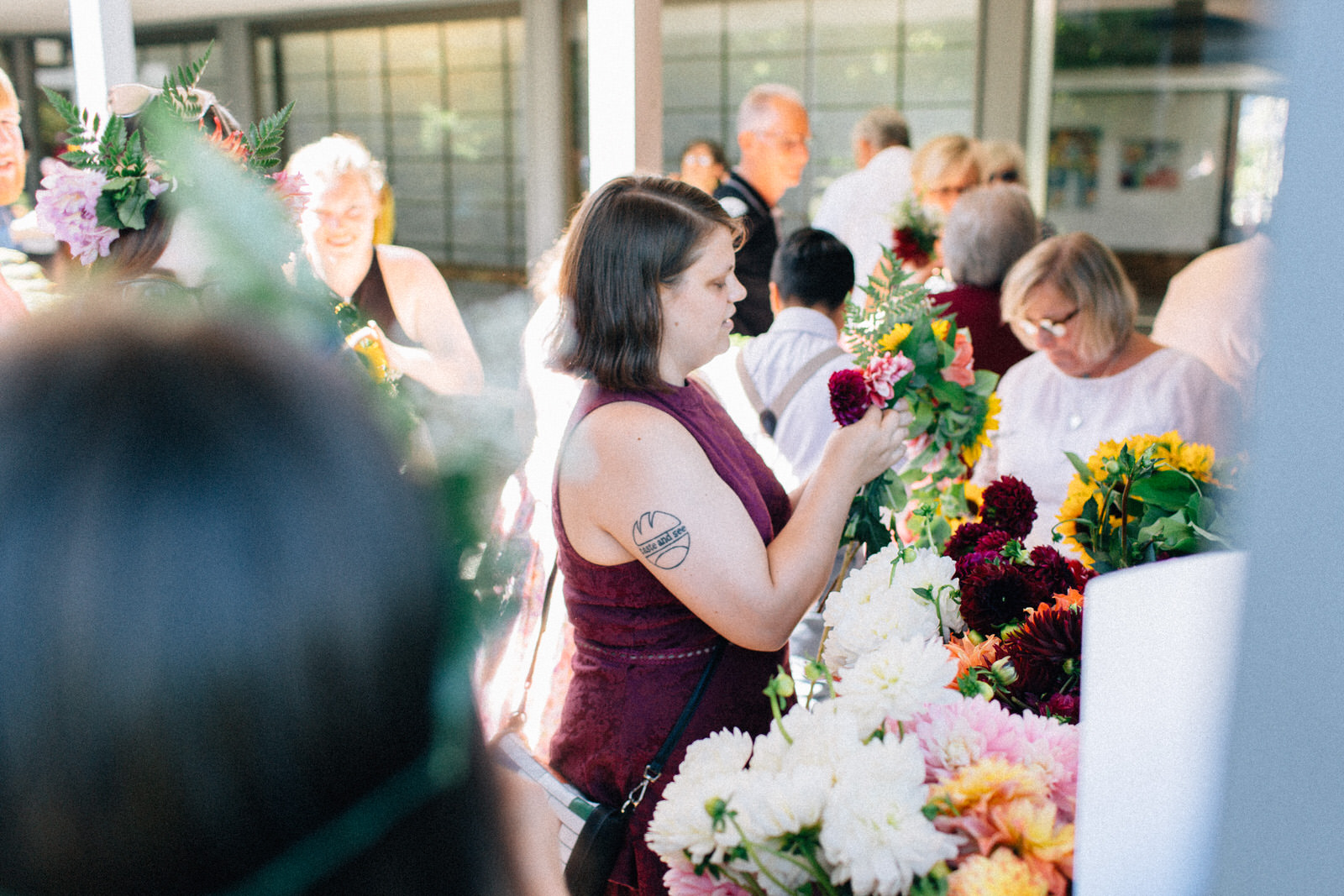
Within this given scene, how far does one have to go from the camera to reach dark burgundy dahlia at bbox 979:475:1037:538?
1.37 metres

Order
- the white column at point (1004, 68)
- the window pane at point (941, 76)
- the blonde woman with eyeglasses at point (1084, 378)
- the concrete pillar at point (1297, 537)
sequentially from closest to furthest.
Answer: the concrete pillar at point (1297, 537)
the blonde woman with eyeglasses at point (1084, 378)
the white column at point (1004, 68)
the window pane at point (941, 76)

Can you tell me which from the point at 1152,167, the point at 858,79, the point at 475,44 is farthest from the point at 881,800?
the point at 1152,167

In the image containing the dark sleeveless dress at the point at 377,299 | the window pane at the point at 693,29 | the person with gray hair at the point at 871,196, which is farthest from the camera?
the window pane at the point at 693,29

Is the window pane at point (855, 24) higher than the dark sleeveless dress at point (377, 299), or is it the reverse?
the window pane at point (855, 24)

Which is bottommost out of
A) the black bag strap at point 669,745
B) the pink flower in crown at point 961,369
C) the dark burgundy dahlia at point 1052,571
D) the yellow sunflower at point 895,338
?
the black bag strap at point 669,745

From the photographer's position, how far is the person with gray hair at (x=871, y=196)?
15.8ft

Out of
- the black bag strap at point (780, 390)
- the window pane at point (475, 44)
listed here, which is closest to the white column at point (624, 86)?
the black bag strap at point (780, 390)

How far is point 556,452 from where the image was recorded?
5.04 ft


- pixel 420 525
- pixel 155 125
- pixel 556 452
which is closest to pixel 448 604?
pixel 420 525

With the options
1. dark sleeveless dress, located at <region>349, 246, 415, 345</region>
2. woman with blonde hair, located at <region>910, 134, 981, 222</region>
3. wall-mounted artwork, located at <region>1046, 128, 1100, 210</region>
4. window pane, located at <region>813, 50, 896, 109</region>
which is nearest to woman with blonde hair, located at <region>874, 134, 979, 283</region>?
woman with blonde hair, located at <region>910, 134, 981, 222</region>

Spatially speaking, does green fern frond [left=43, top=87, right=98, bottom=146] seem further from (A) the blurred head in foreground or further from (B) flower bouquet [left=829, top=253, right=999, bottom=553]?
(A) the blurred head in foreground

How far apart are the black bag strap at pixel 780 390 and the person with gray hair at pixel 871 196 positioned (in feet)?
7.18

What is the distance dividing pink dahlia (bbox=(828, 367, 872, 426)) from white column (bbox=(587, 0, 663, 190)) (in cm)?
89

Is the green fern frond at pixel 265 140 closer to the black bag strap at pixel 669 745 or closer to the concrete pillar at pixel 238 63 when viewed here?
the black bag strap at pixel 669 745
